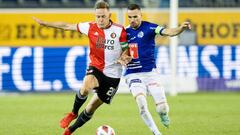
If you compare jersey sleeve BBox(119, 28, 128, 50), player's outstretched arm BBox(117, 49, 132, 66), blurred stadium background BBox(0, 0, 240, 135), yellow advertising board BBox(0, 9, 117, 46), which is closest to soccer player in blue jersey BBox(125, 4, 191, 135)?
jersey sleeve BBox(119, 28, 128, 50)

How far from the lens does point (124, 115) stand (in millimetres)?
15430

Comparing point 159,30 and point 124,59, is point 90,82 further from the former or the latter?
point 159,30

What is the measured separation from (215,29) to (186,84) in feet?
6.96

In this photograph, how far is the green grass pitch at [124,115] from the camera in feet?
40.7

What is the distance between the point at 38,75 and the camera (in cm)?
2147

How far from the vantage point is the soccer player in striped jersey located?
10734 millimetres

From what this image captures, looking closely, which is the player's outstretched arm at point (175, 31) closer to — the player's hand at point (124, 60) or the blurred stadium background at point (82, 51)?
the player's hand at point (124, 60)

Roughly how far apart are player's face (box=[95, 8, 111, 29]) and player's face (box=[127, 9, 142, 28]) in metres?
0.53

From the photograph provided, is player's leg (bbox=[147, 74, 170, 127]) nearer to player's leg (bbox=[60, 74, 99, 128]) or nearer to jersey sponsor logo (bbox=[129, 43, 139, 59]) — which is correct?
jersey sponsor logo (bbox=[129, 43, 139, 59])

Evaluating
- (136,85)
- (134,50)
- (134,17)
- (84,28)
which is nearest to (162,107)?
(136,85)

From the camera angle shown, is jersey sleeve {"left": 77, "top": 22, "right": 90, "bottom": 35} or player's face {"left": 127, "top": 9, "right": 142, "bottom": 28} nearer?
jersey sleeve {"left": 77, "top": 22, "right": 90, "bottom": 35}

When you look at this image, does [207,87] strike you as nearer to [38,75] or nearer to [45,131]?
[38,75]

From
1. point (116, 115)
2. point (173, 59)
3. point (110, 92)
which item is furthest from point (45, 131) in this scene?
point (173, 59)

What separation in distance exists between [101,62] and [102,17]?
2.26 ft
